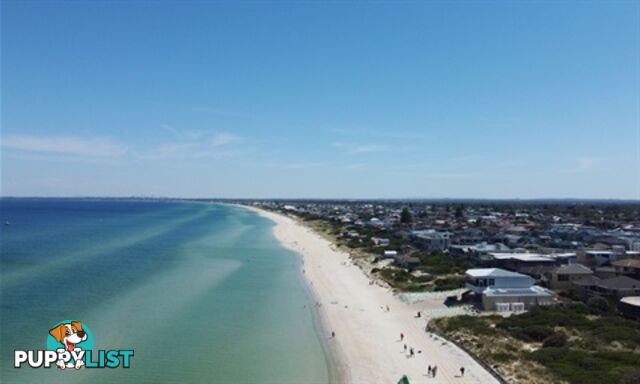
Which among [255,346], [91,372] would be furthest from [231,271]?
[91,372]

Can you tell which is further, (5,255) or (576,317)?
(5,255)

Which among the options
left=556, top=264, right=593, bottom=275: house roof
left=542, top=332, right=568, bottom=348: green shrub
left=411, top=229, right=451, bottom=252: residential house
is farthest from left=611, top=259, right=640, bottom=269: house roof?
left=411, top=229, right=451, bottom=252: residential house

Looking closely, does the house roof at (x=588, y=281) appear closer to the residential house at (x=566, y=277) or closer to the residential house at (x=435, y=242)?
the residential house at (x=566, y=277)

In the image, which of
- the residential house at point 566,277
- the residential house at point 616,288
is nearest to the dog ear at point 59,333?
the residential house at point 566,277

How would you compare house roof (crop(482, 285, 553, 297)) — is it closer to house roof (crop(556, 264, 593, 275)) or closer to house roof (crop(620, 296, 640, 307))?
house roof (crop(556, 264, 593, 275))

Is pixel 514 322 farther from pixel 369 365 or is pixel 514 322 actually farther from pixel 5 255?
pixel 5 255

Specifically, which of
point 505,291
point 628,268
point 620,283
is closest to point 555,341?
point 505,291
